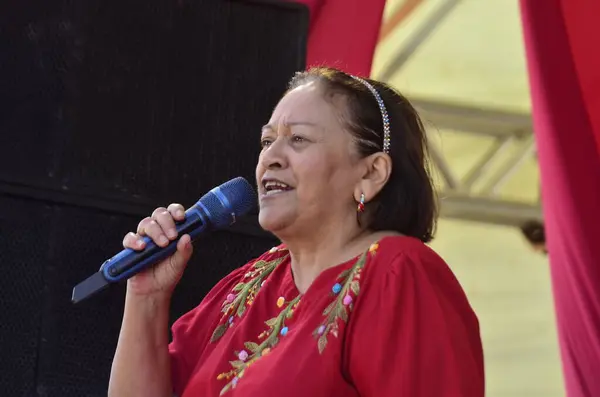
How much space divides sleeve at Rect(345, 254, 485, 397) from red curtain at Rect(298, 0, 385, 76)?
1.20m

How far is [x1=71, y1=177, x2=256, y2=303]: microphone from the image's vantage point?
1.51 metres

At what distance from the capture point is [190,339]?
5.70ft

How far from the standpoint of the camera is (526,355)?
17.6 feet

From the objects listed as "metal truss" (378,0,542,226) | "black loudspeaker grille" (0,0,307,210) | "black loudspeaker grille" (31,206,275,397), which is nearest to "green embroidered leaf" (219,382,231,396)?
"black loudspeaker grille" (31,206,275,397)

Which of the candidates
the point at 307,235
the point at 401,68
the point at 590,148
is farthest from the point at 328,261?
the point at 401,68

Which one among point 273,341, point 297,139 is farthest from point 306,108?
point 273,341

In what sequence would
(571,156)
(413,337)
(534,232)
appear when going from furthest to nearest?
1. (534,232)
2. (571,156)
3. (413,337)

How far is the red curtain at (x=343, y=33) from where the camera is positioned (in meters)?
2.58

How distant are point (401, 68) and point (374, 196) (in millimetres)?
2938

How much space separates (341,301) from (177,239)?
0.27 metres

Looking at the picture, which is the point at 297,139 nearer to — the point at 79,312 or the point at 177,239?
the point at 177,239

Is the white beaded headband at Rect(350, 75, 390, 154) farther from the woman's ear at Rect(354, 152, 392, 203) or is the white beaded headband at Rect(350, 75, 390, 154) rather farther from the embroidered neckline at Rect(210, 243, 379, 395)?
the embroidered neckline at Rect(210, 243, 379, 395)

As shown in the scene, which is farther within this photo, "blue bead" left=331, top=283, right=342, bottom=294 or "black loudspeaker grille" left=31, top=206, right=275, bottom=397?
"black loudspeaker grille" left=31, top=206, right=275, bottom=397

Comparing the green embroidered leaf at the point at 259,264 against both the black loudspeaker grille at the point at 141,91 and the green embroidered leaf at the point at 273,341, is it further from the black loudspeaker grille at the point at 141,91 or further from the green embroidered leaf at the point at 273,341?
the black loudspeaker grille at the point at 141,91
